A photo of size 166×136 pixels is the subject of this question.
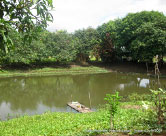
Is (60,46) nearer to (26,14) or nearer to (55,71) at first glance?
(55,71)

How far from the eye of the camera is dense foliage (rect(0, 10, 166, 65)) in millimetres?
19155

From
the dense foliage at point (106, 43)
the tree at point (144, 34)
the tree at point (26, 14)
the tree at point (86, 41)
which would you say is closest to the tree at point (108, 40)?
the dense foliage at point (106, 43)

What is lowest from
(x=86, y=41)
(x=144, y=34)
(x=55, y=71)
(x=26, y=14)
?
(x=55, y=71)

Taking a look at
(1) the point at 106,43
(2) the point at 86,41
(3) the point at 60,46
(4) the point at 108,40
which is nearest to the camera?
(4) the point at 108,40

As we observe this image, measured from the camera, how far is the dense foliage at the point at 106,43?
1915cm

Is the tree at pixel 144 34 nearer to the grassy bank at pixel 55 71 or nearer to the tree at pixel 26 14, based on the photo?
the grassy bank at pixel 55 71

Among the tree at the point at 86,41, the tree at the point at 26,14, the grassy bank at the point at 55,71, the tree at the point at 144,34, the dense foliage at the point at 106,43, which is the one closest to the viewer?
the tree at the point at 26,14

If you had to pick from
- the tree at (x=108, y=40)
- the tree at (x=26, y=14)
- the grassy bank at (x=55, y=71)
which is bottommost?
the grassy bank at (x=55, y=71)

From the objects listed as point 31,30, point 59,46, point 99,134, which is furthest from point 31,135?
point 59,46

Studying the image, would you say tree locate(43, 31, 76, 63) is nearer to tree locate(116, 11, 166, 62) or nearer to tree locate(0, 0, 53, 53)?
tree locate(116, 11, 166, 62)

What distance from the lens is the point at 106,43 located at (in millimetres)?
25156

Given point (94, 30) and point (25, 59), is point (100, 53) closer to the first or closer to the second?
point (94, 30)

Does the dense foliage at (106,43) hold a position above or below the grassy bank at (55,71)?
above

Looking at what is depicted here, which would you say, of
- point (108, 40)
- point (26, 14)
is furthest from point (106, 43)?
point (26, 14)
